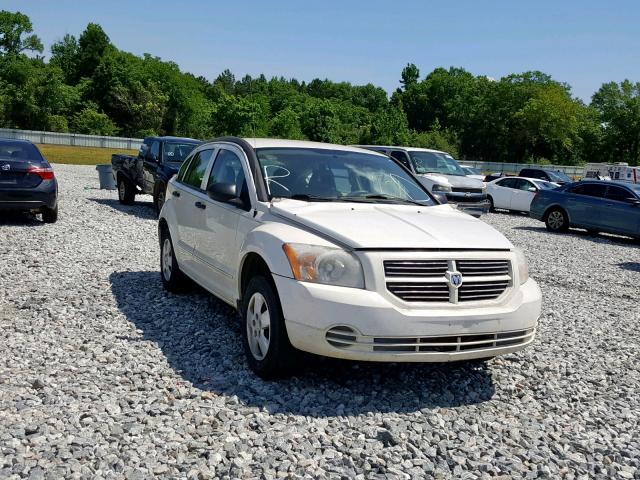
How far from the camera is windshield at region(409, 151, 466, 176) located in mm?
18953

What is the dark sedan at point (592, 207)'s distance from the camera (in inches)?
697

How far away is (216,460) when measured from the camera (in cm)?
375

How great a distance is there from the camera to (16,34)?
3708 inches

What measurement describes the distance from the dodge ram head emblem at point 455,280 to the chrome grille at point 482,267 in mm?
77

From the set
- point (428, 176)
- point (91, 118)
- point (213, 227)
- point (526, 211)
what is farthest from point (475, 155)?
point (213, 227)

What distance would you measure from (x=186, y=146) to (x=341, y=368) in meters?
11.4

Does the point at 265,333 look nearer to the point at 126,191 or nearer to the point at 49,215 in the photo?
the point at 49,215

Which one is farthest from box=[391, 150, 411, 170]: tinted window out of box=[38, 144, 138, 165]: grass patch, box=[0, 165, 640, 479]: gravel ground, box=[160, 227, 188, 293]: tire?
box=[38, 144, 138, 165]: grass patch

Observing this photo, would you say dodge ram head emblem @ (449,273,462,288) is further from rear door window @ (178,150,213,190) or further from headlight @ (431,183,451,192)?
headlight @ (431,183,451,192)

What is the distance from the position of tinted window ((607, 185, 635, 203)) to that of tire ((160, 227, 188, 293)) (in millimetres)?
14071

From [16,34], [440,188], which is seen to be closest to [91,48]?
[16,34]

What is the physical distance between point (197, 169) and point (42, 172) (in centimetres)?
691

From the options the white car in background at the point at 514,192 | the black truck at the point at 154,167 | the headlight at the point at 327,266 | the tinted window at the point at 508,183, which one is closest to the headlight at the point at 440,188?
the black truck at the point at 154,167

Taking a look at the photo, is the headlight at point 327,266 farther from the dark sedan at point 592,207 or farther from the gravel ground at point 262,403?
the dark sedan at point 592,207
